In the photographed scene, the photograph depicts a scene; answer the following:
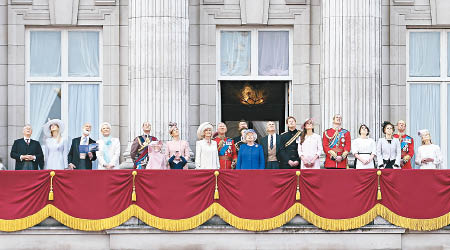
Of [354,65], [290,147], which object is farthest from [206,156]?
[354,65]

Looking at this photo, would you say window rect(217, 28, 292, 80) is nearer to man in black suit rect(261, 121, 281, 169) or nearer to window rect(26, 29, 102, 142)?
window rect(26, 29, 102, 142)

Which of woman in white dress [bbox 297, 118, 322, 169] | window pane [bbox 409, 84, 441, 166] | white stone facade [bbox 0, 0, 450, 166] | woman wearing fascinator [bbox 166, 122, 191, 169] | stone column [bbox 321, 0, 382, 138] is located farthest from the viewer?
window pane [bbox 409, 84, 441, 166]

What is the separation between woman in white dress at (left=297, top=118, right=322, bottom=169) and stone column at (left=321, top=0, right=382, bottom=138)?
3072 millimetres

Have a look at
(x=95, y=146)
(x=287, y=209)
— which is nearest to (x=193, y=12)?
(x=95, y=146)

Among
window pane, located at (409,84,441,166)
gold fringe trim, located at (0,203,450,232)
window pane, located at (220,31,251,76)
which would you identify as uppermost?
window pane, located at (220,31,251,76)

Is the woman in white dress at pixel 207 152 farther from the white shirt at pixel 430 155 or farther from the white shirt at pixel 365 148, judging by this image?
the white shirt at pixel 430 155

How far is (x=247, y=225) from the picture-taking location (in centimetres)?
2398

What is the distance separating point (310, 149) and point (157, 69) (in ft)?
16.7

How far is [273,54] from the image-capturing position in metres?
30.4

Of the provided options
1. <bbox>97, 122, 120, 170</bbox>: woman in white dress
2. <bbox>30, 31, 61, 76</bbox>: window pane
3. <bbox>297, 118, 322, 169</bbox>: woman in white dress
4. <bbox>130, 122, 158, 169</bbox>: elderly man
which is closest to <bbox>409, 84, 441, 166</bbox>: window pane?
<bbox>297, 118, 322, 169</bbox>: woman in white dress

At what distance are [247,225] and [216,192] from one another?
39.4 inches

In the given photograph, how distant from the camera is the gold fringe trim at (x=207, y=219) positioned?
78.6 feet

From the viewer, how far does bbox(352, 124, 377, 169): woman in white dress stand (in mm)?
25500

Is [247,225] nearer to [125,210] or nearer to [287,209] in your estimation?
[287,209]
